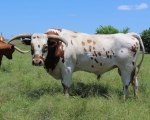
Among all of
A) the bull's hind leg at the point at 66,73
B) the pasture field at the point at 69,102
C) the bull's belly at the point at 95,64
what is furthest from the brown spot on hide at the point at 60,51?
the pasture field at the point at 69,102

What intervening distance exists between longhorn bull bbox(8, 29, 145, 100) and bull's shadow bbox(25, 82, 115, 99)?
45 cm

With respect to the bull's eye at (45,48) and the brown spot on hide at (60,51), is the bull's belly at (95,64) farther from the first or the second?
the bull's eye at (45,48)

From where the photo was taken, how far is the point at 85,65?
771 centimetres

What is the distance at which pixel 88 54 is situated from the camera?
760 cm

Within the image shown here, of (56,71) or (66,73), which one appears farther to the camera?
(56,71)

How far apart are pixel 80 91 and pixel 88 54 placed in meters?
1.16

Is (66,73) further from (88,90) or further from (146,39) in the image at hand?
(146,39)

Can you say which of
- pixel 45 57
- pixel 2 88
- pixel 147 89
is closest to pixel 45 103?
pixel 45 57

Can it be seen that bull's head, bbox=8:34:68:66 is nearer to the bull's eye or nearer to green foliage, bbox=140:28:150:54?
the bull's eye

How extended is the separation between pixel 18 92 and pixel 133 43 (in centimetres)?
334

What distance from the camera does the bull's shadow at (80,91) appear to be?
759 centimetres

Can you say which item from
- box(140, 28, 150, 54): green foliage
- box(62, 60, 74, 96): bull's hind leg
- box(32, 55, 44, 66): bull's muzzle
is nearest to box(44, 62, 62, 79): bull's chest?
box(62, 60, 74, 96): bull's hind leg

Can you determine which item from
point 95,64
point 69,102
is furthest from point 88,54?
point 69,102

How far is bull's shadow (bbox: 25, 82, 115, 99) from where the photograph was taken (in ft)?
24.9
